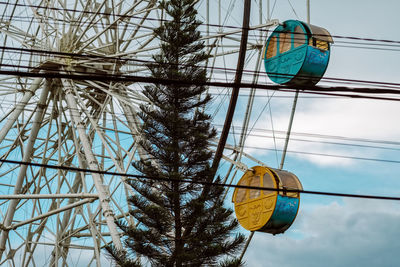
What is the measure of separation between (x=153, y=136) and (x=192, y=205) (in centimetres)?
198

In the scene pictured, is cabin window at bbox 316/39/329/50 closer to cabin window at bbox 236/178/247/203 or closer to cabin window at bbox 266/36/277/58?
cabin window at bbox 266/36/277/58

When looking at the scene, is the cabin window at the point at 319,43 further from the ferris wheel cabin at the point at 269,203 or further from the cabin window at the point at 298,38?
the ferris wheel cabin at the point at 269,203


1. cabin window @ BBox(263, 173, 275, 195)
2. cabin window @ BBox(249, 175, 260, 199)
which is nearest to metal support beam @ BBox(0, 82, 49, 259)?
cabin window @ BBox(249, 175, 260, 199)

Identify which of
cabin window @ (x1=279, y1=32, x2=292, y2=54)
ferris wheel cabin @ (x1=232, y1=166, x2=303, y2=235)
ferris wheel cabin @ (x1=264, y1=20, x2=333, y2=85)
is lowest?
ferris wheel cabin @ (x1=232, y1=166, x2=303, y2=235)

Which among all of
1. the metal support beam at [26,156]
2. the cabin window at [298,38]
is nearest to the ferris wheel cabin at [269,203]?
the cabin window at [298,38]

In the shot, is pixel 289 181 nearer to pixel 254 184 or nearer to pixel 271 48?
pixel 254 184

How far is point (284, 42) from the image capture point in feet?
50.6

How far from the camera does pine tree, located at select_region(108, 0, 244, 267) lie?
594 inches

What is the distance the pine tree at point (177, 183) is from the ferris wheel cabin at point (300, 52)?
6.40 ft

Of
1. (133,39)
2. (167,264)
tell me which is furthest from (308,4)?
(167,264)

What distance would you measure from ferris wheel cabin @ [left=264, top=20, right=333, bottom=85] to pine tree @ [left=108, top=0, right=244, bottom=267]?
1949mm

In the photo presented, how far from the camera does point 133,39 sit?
19.0m

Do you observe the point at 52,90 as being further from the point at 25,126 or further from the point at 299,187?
the point at 299,187

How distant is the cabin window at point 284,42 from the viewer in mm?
15289
